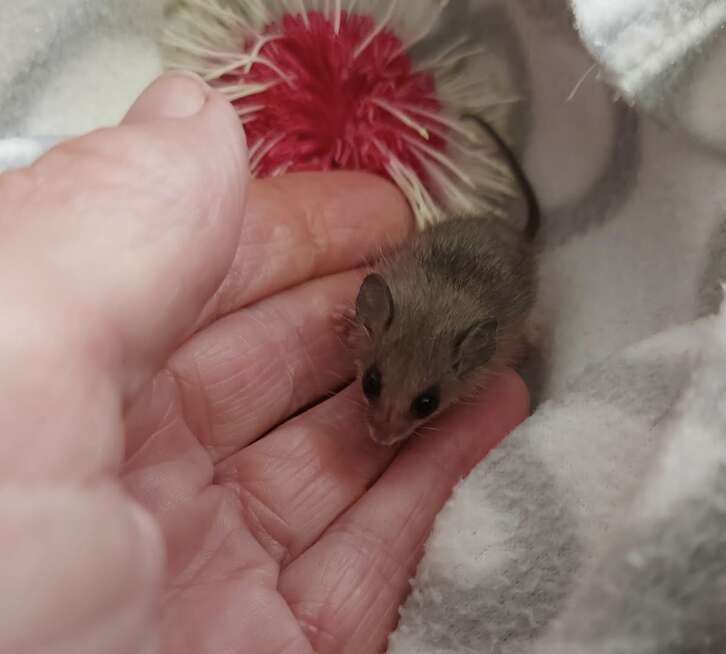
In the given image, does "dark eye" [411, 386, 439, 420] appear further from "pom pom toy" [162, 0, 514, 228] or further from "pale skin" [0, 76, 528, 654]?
"pom pom toy" [162, 0, 514, 228]

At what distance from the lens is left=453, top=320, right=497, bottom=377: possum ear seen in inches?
60.5

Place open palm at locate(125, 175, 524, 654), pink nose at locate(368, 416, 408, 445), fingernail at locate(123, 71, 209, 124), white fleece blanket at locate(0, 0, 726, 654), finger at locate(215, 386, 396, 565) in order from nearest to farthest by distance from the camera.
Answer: white fleece blanket at locate(0, 0, 726, 654) → fingernail at locate(123, 71, 209, 124) → open palm at locate(125, 175, 524, 654) → finger at locate(215, 386, 396, 565) → pink nose at locate(368, 416, 408, 445)

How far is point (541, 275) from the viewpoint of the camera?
1841 mm

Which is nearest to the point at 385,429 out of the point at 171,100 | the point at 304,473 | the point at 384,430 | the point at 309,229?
the point at 384,430

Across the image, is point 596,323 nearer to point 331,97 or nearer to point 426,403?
point 426,403

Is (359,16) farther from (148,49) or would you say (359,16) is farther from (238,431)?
(238,431)

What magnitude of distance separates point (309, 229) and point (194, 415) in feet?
1.60

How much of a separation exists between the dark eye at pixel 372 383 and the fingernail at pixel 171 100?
2.09 feet

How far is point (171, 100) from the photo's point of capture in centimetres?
103

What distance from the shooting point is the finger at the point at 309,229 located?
5.15ft

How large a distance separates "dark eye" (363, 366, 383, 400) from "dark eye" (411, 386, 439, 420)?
0.22 ft

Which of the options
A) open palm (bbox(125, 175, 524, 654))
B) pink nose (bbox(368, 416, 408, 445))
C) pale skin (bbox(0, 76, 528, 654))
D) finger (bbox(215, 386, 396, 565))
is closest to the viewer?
pale skin (bbox(0, 76, 528, 654))

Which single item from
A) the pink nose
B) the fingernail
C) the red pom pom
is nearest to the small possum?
the pink nose

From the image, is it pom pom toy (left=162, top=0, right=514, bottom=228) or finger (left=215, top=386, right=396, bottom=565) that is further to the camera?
pom pom toy (left=162, top=0, right=514, bottom=228)
